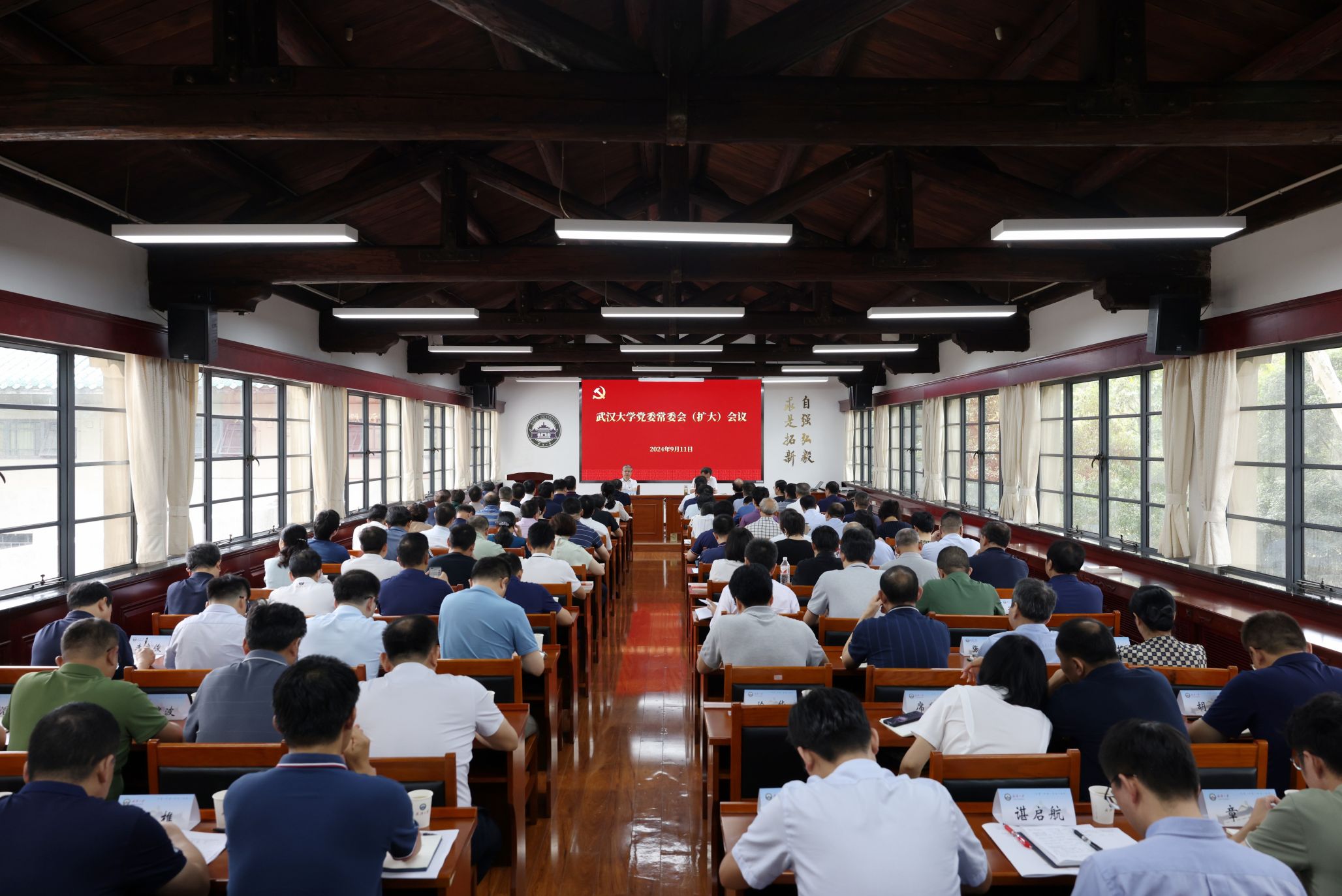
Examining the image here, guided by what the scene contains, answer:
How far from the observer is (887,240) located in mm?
5926

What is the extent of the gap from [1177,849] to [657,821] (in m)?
2.70

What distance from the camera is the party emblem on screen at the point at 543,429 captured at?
16.5 meters

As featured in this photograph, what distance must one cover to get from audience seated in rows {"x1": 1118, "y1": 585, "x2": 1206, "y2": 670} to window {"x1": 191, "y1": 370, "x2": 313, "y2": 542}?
21.3 feet

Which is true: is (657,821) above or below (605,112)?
below

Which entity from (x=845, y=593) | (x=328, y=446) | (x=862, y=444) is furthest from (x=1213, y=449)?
(x=862, y=444)

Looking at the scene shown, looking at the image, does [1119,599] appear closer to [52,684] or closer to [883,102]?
[883,102]

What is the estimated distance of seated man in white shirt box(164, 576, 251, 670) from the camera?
3643mm

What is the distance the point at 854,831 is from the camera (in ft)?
5.49

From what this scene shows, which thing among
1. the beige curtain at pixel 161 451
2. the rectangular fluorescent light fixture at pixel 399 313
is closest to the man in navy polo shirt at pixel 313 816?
the beige curtain at pixel 161 451

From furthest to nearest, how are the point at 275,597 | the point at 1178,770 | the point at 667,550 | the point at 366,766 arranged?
the point at 667,550
the point at 275,597
the point at 366,766
the point at 1178,770

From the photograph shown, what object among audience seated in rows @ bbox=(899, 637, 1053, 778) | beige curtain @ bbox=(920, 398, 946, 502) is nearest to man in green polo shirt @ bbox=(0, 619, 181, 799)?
audience seated in rows @ bbox=(899, 637, 1053, 778)

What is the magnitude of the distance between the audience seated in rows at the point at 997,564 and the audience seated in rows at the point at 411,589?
3.40m

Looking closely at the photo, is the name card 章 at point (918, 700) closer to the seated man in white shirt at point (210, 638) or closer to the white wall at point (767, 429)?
the seated man in white shirt at point (210, 638)

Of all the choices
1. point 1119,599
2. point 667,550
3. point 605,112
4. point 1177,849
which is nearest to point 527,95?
point 605,112
